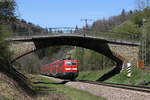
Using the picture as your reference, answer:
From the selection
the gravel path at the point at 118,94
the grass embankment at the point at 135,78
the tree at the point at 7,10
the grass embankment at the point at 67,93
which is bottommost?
the grass embankment at the point at 135,78

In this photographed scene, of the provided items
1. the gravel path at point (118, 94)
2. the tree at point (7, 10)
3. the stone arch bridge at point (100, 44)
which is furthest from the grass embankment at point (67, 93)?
the stone arch bridge at point (100, 44)

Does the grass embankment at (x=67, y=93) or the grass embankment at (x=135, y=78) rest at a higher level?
the grass embankment at (x=67, y=93)

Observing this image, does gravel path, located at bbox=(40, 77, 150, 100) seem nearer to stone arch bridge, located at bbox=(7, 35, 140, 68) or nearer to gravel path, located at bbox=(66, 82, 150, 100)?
gravel path, located at bbox=(66, 82, 150, 100)

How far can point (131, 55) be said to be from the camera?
4894 cm

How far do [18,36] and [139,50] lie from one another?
17.6 meters

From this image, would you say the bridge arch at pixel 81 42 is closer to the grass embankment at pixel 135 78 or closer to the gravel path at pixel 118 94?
the grass embankment at pixel 135 78

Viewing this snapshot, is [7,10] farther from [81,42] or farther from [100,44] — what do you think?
[81,42]

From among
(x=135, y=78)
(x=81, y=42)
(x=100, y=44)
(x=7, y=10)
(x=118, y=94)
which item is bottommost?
(x=135, y=78)

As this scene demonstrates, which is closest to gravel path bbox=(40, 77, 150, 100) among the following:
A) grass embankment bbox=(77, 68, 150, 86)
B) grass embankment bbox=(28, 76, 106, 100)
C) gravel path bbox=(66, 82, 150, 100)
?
gravel path bbox=(66, 82, 150, 100)

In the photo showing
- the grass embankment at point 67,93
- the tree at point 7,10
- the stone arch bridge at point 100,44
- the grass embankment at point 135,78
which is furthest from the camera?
the stone arch bridge at point 100,44

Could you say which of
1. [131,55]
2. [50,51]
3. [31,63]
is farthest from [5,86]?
[50,51]

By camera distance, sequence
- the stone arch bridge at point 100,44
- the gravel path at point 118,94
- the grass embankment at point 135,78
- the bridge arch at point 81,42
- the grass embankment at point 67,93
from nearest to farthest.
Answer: the gravel path at point 118,94, the grass embankment at point 67,93, the grass embankment at point 135,78, the stone arch bridge at point 100,44, the bridge arch at point 81,42

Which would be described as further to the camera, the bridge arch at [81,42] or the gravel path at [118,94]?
the bridge arch at [81,42]

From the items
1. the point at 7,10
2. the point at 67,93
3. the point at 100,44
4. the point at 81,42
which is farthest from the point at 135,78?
the point at 7,10
